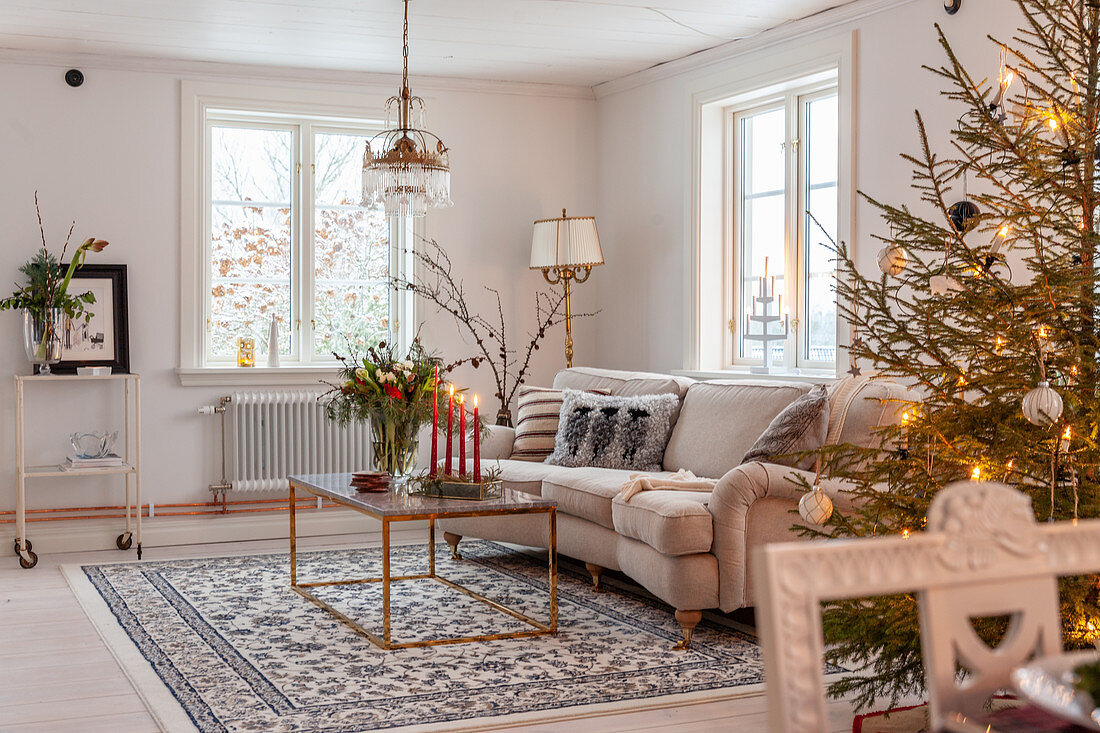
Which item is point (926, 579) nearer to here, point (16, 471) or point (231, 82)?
point (16, 471)

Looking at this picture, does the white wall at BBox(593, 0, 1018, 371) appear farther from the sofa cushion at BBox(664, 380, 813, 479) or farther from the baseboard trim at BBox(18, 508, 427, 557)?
the baseboard trim at BBox(18, 508, 427, 557)

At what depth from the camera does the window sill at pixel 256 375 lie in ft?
19.6

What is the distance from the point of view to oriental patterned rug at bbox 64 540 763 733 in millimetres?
3211

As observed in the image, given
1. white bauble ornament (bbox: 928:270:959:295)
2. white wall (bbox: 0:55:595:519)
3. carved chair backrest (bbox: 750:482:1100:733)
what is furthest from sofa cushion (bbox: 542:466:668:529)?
carved chair backrest (bbox: 750:482:1100:733)

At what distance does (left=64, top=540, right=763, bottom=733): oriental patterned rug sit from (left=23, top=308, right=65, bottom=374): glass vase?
1.01 meters

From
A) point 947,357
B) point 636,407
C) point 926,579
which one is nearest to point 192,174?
point 636,407

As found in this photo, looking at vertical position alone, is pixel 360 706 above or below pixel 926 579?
below

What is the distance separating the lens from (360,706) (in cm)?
323

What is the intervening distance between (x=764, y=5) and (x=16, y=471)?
A: 4.08 m

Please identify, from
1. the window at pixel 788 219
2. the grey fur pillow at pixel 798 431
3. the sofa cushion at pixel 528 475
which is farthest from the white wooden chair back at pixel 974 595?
the window at pixel 788 219

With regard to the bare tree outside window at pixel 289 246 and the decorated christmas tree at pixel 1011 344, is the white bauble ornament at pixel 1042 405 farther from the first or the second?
the bare tree outside window at pixel 289 246

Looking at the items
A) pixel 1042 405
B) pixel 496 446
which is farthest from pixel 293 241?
pixel 1042 405

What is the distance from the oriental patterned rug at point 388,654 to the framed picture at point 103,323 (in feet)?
3.59

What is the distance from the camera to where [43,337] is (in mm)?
5477
